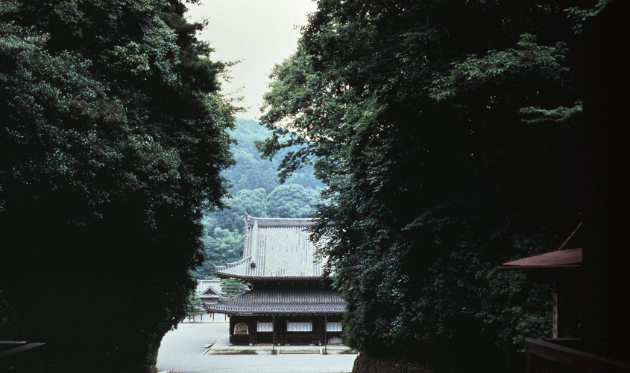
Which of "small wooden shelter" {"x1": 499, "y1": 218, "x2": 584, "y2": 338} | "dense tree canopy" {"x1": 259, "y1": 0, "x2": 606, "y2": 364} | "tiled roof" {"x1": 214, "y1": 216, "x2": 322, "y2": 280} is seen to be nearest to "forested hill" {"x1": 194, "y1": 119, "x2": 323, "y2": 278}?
"tiled roof" {"x1": 214, "y1": 216, "x2": 322, "y2": 280}

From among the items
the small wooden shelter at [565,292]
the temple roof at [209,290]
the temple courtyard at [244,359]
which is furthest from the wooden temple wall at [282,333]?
the temple roof at [209,290]

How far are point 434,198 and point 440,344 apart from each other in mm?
3124

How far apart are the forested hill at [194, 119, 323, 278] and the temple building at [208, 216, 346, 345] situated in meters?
29.7

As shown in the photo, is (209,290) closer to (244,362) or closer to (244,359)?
(244,359)

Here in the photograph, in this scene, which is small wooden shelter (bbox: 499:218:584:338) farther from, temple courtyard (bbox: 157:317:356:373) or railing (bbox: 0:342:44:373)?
temple courtyard (bbox: 157:317:356:373)

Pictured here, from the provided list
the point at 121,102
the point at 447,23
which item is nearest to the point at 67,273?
the point at 121,102

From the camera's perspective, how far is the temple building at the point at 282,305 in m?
27.9

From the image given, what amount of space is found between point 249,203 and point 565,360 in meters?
80.2

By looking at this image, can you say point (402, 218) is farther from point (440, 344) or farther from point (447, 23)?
point (447, 23)

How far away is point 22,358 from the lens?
4.29 meters

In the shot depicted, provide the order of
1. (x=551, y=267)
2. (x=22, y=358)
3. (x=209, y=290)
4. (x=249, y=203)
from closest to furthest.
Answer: (x=22, y=358), (x=551, y=267), (x=209, y=290), (x=249, y=203)

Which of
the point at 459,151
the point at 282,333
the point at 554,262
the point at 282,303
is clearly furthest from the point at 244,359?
the point at 554,262

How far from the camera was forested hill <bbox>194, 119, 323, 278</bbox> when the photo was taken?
72.6m

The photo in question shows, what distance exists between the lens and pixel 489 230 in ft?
25.6
